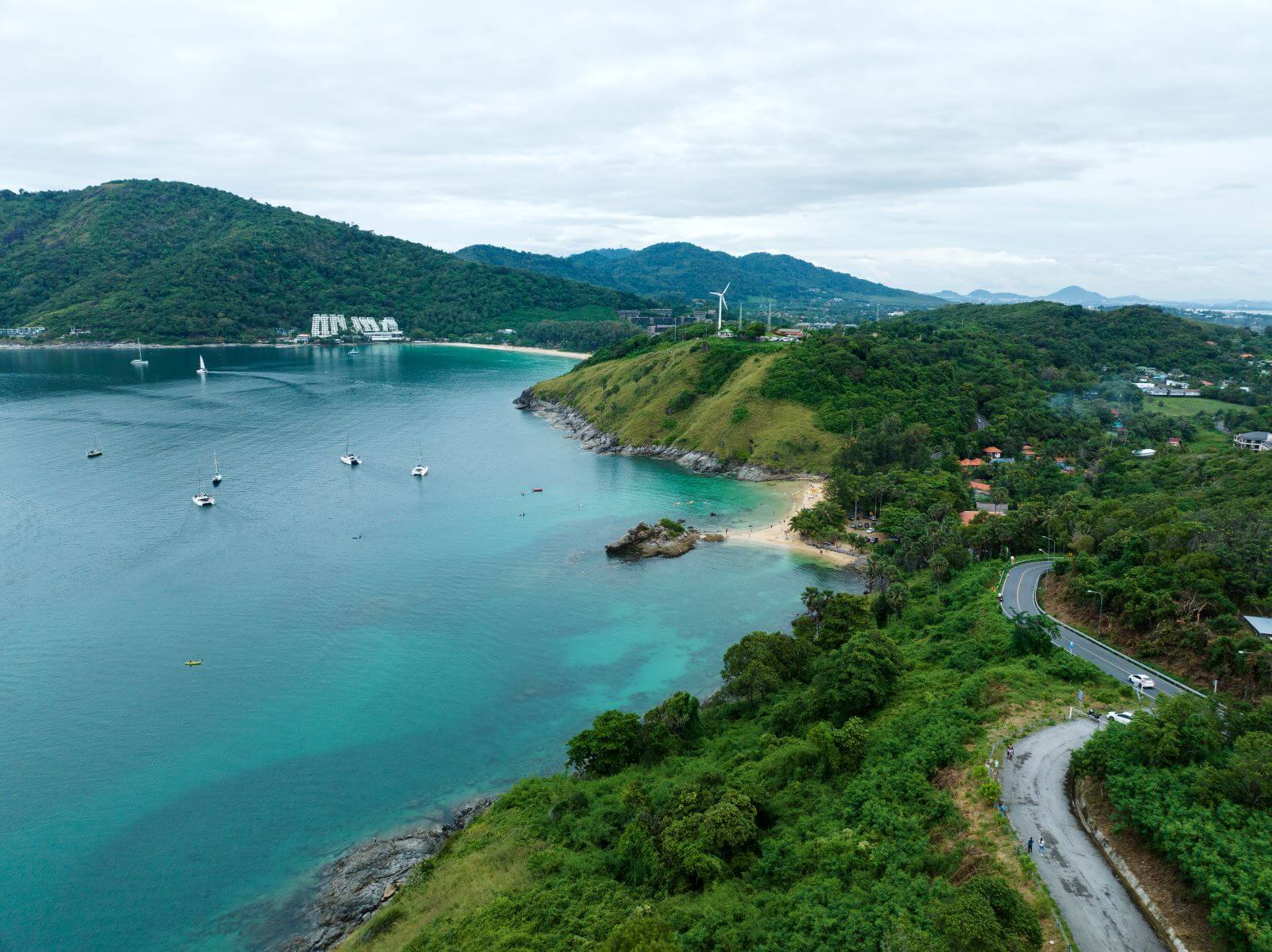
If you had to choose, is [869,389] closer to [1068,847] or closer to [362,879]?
[1068,847]

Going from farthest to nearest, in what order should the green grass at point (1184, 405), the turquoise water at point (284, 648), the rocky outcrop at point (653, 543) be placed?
the green grass at point (1184, 405) < the rocky outcrop at point (653, 543) < the turquoise water at point (284, 648)

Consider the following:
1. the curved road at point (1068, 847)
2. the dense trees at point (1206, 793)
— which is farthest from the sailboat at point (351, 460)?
the dense trees at point (1206, 793)

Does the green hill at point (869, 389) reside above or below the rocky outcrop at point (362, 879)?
above

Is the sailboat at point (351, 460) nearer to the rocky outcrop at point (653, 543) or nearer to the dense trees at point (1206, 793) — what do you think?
the rocky outcrop at point (653, 543)

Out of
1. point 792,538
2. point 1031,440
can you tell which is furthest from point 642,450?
point 1031,440

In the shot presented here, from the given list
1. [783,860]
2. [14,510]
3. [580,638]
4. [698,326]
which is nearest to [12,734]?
[580,638]

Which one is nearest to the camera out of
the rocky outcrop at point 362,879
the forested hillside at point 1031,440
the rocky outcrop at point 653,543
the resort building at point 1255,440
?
the rocky outcrop at point 362,879

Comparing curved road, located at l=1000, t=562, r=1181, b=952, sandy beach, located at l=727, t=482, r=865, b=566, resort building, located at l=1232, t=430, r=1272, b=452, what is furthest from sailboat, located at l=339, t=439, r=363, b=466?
resort building, located at l=1232, t=430, r=1272, b=452
